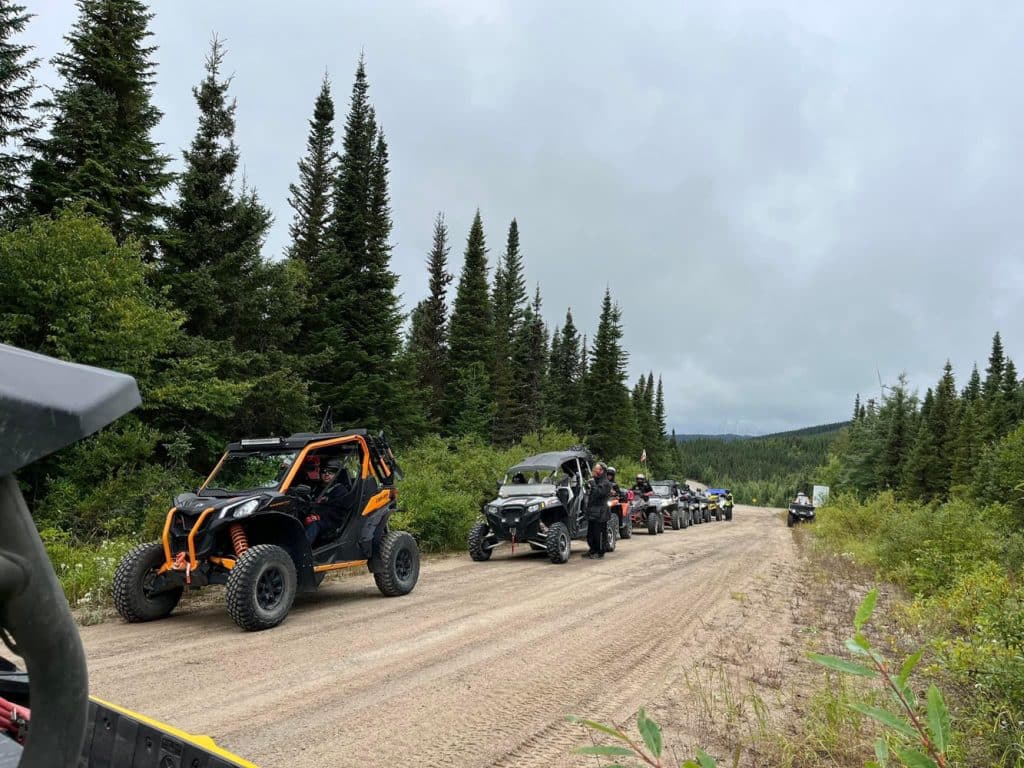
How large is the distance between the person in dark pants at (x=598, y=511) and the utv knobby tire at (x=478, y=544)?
2.55 meters

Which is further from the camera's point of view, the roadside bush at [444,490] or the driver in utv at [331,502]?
the roadside bush at [444,490]

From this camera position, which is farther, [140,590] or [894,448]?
[894,448]

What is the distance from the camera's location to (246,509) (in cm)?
704

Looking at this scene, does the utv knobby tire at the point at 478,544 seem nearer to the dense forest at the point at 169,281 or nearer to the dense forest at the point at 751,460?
the dense forest at the point at 169,281

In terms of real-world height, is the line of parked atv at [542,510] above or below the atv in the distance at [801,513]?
above

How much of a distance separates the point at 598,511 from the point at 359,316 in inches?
692

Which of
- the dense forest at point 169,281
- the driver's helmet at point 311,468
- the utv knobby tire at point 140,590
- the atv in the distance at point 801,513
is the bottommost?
the atv in the distance at point 801,513

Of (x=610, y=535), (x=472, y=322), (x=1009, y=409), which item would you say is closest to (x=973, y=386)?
(x=1009, y=409)

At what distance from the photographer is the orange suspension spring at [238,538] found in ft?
23.4

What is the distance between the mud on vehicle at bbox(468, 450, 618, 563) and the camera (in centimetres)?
1296

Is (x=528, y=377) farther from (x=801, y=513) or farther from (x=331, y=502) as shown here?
(x=331, y=502)

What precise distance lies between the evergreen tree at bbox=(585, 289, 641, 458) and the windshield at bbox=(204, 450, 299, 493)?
163ft

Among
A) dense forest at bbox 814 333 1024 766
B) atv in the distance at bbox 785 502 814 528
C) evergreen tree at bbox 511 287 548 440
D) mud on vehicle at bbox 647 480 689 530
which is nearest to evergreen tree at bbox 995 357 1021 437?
dense forest at bbox 814 333 1024 766

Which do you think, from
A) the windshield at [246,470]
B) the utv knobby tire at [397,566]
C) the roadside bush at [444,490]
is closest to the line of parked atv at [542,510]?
the roadside bush at [444,490]
